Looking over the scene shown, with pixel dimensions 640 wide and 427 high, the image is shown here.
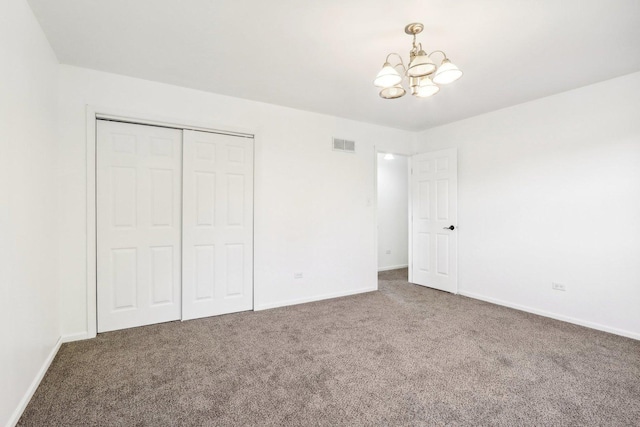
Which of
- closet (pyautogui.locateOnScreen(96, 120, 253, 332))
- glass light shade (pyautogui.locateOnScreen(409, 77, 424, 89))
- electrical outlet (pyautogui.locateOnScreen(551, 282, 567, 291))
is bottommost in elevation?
electrical outlet (pyautogui.locateOnScreen(551, 282, 567, 291))

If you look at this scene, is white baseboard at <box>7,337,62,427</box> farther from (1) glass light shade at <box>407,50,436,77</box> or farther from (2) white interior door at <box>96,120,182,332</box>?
(1) glass light shade at <box>407,50,436,77</box>

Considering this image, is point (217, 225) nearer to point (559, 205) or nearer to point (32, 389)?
point (32, 389)

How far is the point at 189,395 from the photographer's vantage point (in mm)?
1979

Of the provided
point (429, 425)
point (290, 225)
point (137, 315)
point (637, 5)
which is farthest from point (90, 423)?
point (637, 5)

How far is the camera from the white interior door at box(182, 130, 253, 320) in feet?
11.0

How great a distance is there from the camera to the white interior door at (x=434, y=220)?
14.7ft

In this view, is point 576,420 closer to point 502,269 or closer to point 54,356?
point 502,269

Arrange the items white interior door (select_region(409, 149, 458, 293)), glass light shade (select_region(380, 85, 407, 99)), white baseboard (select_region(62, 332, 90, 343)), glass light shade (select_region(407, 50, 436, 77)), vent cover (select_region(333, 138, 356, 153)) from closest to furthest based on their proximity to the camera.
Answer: glass light shade (select_region(407, 50, 436, 77)) → glass light shade (select_region(380, 85, 407, 99)) → white baseboard (select_region(62, 332, 90, 343)) → vent cover (select_region(333, 138, 356, 153)) → white interior door (select_region(409, 149, 458, 293))

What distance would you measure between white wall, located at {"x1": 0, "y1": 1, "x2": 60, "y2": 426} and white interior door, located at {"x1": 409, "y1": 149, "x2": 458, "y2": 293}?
4530mm

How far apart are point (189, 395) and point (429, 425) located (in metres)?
1.49

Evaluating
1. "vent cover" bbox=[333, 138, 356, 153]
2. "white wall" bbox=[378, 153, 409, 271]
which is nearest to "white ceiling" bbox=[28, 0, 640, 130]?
"vent cover" bbox=[333, 138, 356, 153]

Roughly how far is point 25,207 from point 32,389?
118 centimetres

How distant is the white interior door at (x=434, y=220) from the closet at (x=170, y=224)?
8.99ft

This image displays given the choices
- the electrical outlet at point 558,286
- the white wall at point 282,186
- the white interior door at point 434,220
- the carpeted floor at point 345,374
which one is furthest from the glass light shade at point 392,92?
the electrical outlet at point 558,286
